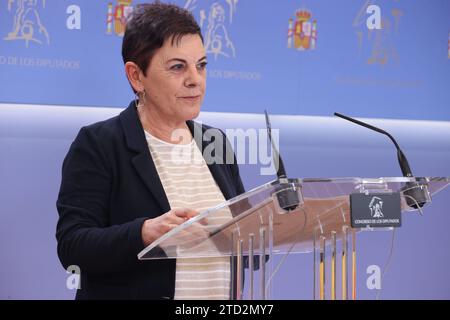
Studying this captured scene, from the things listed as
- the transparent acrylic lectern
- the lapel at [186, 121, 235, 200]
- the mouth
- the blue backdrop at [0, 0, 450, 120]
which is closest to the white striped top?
the lapel at [186, 121, 235, 200]

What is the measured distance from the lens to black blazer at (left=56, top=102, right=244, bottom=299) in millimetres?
2062

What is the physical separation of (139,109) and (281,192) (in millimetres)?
999

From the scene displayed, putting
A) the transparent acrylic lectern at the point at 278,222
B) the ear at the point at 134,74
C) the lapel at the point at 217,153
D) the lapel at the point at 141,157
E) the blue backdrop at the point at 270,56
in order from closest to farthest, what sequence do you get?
1. the transparent acrylic lectern at the point at 278,222
2. the lapel at the point at 141,157
3. the lapel at the point at 217,153
4. the ear at the point at 134,74
5. the blue backdrop at the point at 270,56

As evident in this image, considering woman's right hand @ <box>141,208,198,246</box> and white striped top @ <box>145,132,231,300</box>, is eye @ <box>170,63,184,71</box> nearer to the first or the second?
white striped top @ <box>145,132,231,300</box>

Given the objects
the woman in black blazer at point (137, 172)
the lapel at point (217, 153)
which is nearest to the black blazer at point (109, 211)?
the woman in black blazer at point (137, 172)

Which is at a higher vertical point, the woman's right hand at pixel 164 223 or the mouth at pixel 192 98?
the mouth at pixel 192 98

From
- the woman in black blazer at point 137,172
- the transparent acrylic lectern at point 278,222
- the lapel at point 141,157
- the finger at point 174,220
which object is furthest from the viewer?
the lapel at point 141,157

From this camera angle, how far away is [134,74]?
2.46 metres

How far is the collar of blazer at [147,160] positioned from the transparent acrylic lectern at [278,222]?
0.37 meters

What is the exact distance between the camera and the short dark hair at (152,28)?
2.34 m

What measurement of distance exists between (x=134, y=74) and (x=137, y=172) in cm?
40

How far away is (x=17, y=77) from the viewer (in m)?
3.33

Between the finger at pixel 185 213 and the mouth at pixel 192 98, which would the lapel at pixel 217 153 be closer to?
the mouth at pixel 192 98

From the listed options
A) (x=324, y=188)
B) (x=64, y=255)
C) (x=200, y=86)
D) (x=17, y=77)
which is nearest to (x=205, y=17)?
(x=17, y=77)
